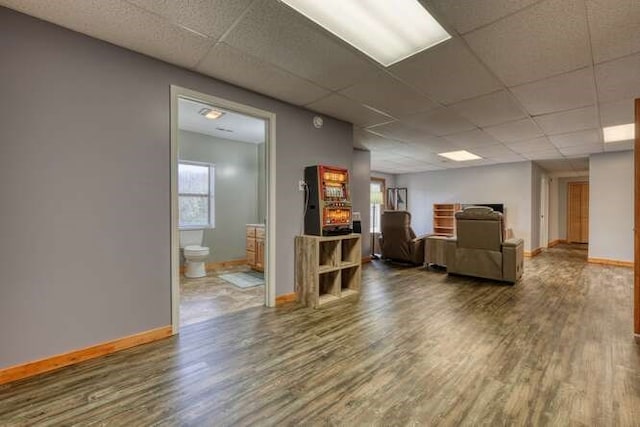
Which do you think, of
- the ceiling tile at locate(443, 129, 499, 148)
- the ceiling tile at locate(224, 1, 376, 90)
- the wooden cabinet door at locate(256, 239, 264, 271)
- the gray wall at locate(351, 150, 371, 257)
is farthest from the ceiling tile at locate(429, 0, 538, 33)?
the gray wall at locate(351, 150, 371, 257)

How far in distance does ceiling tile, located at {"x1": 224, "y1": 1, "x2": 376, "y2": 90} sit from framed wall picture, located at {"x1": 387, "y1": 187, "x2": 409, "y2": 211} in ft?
22.9

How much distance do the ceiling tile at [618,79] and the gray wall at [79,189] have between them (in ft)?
12.1

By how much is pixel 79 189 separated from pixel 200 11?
156cm

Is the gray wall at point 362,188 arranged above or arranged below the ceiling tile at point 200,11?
below

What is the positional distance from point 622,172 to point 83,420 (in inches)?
353

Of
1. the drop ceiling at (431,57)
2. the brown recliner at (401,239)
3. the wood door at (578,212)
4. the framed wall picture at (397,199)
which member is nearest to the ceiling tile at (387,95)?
the drop ceiling at (431,57)

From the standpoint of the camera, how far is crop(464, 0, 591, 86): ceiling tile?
1.87 m

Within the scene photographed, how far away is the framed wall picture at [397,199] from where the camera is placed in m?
9.55

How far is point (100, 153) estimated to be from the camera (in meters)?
2.26

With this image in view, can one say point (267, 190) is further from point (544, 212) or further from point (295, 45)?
point (544, 212)

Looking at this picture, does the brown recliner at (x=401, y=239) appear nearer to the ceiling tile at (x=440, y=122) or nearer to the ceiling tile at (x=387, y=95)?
the ceiling tile at (x=440, y=122)

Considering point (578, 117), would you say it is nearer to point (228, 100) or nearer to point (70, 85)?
point (228, 100)

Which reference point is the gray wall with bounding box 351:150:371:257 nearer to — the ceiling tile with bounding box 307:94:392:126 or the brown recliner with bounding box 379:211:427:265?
the brown recliner with bounding box 379:211:427:265

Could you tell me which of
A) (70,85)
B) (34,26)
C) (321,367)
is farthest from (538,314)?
(34,26)
